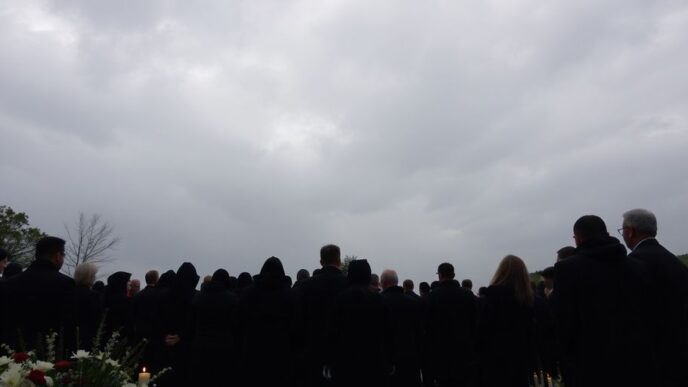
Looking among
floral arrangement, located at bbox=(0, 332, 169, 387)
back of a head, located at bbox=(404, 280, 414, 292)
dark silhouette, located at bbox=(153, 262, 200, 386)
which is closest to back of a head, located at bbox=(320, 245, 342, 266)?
dark silhouette, located at bbox=(153, 262, 200, 386)

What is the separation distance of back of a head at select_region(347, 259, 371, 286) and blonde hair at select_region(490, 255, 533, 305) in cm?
163

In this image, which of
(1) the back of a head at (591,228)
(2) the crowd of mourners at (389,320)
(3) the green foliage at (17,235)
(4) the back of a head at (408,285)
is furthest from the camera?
(3) the green foliage at (17,235)

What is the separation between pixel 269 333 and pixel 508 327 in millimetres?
3212

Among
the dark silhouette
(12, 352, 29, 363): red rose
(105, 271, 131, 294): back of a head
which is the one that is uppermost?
(105, 271, 131, 294): back of a head

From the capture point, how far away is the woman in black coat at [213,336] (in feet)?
28.9

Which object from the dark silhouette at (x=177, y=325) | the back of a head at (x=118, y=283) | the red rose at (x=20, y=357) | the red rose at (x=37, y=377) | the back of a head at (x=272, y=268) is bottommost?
the red rose at (x=37, y=377)

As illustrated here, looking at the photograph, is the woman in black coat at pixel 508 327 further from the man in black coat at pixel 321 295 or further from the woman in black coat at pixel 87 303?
the woman in black coat at pixel 87 303

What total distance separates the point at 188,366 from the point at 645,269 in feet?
23.6

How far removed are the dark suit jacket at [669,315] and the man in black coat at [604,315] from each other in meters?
0.15

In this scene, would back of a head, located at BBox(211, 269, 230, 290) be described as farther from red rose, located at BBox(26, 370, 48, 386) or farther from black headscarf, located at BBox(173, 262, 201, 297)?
red rose, located at BBox(26, 370, 48, 386)

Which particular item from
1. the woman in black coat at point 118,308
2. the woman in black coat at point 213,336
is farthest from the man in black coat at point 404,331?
the woman in black coat at point 118,308

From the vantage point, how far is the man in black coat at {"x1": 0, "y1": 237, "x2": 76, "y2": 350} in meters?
6.34

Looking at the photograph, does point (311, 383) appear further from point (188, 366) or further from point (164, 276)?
point (164, 276)

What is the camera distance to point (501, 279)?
23.1 feet
